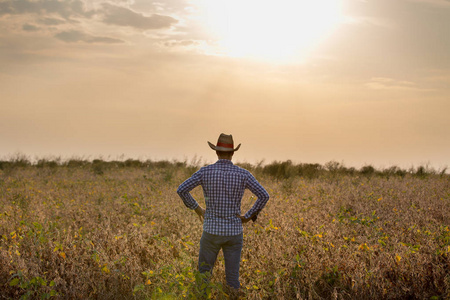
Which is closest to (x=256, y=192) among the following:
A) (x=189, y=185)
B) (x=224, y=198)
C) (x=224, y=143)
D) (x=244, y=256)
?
(x=224, y=198)

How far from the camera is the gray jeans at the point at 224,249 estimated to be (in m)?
5.03

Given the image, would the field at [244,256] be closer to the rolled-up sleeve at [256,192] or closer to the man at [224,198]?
the man at [224,198]

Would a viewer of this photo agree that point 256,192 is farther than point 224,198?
Yes

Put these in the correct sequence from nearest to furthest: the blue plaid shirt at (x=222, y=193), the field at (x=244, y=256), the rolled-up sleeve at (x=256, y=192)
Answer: the blue plaid shirt at (x=222, y=193)
the rolled-up sleeve at (x=256, y=192)
the field at (x=244, y=256)

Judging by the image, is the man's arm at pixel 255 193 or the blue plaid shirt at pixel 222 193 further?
the man's arm at pixel 255 193

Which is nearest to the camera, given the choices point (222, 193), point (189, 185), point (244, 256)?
point (222, 193)

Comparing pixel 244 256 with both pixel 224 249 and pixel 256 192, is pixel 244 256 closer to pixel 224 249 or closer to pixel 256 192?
pixel 224 249

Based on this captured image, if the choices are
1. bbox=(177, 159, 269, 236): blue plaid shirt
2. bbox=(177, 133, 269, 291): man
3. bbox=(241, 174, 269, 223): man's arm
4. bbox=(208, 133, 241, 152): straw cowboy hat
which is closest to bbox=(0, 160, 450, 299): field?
bbox=(177, 133, 269, 291): man

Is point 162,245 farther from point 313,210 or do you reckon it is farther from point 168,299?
point 313,210

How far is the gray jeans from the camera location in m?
5.03

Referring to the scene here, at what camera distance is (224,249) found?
5.18 m

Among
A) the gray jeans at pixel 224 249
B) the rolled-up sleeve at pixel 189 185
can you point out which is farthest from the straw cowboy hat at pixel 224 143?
the gray jeans at pixel 224 249

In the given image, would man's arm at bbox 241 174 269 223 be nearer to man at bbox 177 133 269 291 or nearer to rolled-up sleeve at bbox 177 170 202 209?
man at bbox 177 133 269 291

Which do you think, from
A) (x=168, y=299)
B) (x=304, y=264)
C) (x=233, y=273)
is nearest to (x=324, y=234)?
(x=304, y=264)
